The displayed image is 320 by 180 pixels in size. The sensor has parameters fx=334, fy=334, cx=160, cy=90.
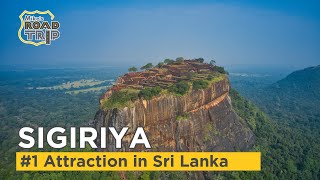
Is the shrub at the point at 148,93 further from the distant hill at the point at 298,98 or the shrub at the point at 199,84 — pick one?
the distant hill at the point at 298,98

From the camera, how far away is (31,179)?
32.8 m

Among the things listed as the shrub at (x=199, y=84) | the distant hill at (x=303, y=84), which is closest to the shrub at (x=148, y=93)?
the shrub at (x=199, y=84)

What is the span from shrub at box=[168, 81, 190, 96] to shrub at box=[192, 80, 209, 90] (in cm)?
123

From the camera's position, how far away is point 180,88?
118ft

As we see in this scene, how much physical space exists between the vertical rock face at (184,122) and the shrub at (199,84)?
48cm

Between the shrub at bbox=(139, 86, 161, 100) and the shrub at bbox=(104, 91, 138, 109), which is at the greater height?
the shrub at bbox=(139, 86, 161, 100)

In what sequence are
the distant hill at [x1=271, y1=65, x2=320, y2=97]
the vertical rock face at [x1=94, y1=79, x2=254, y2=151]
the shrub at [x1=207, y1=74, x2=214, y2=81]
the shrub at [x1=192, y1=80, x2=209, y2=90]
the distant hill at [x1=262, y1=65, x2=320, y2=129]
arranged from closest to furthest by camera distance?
the vertical rock face at [x1=94, y1=79, x2=254, y2=151]
the shrub at [x1=192, y1=80, x2=209, y2=90]
the shrub at [x1=207, y1=74, x2=214, y2=81]
the distant hill at [x1=262, y1=65, x2=320, y2=129]
the distant hill at [x1=271, y1=65, x2=320, y2=97]

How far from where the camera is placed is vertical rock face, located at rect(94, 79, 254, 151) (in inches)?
1257

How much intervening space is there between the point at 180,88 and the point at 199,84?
3307 mm

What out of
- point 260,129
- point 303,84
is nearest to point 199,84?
point 260,129

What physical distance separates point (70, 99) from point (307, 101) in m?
72.0

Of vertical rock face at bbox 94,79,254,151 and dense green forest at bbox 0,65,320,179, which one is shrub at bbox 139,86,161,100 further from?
dense green forest at bbox 0,65,320,179

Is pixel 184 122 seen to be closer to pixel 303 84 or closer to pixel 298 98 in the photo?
pixel 298 98

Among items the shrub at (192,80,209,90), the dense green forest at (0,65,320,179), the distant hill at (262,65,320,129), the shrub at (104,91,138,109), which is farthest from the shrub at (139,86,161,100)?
the distant hill at (262,65,320,129)
